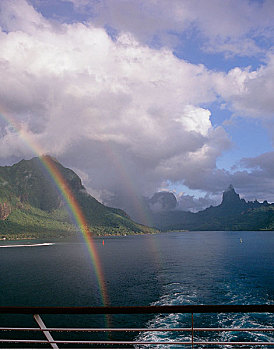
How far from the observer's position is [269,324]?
29.8 metres

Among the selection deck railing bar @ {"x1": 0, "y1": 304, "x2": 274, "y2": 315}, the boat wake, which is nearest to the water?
the boat wake

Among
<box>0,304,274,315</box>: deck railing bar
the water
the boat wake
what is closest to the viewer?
<box>0,304,274,315</box>: deck railing bar

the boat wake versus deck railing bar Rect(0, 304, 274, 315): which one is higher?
deck railing bar Rect(0, 304, 274, 315)

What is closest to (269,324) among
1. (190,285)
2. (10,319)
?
(190,285)

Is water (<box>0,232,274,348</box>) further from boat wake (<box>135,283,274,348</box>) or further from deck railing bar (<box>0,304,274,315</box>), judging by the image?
deck railing bar (<box>0,304,274,315</box>)

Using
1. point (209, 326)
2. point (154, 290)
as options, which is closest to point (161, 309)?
point (209, 326)

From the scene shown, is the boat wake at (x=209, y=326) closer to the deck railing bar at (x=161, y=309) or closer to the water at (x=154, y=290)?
A: the water at (x=154, y=290)

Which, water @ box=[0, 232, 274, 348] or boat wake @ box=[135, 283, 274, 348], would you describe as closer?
boat wake @ box=[135, 283, 274, 348]

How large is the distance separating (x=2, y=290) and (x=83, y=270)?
A: 24939 millimetres

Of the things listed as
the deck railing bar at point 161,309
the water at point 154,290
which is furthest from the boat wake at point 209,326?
the deck railing bar at point 161,309

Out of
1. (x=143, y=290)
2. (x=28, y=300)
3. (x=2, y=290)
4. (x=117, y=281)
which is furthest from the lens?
(x=117, y=281)

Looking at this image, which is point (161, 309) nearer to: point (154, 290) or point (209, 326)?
point (209, 326)

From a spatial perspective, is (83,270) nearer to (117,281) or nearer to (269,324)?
(117,281)

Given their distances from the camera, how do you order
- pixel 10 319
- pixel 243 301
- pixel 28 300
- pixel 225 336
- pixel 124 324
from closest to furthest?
pixel 225 336 → pixel 124 324 → pixel 10 319 → pixel 243 301 → pixel 28 300
